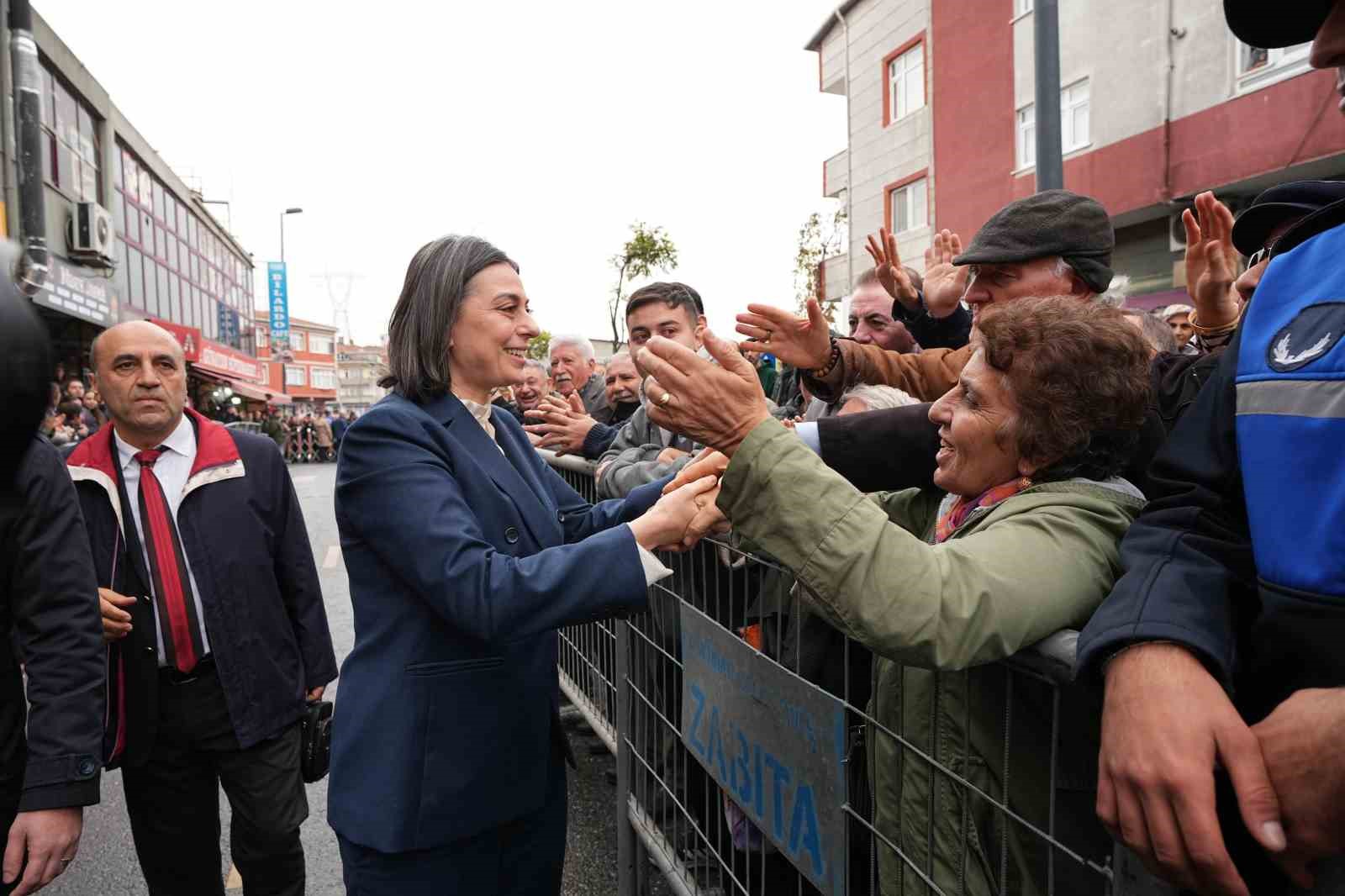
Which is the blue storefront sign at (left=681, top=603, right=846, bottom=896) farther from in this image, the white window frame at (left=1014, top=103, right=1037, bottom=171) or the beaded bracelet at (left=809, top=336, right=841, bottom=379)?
the white window frame at (left=1014, top=103, right=1037, bottom=171)

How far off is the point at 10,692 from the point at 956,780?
2083 mm

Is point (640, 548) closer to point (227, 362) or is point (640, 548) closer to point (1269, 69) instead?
point (1269, 69)

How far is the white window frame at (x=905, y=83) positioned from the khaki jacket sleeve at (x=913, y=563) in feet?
63.0

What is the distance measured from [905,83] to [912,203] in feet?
8.82

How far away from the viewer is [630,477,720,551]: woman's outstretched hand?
6.29 ft

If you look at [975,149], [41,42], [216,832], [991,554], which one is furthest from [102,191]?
[991,554]

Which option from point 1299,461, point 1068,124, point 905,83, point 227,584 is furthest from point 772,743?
point 905,83

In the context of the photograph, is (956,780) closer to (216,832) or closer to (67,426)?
(216,832)

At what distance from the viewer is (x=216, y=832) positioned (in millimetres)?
2754

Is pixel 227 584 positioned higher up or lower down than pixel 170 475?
lower down

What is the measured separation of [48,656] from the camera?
205 centimetres

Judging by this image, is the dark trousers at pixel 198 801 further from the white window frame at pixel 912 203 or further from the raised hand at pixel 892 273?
the white window frame at pixel 912 203

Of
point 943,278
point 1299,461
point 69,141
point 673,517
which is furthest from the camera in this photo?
point 69,141

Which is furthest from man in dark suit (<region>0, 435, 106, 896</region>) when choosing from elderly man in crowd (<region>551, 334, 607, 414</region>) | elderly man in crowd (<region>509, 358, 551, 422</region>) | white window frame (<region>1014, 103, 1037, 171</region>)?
white window frame (<region>1014, 103, 1037, 171</region>)
